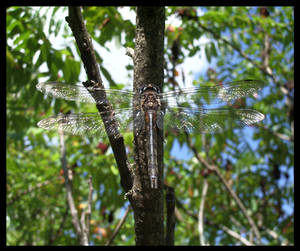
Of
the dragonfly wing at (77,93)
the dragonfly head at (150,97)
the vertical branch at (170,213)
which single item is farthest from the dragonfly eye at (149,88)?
the vertical branch at (170,213)

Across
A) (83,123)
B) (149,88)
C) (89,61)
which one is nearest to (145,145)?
(149,88)

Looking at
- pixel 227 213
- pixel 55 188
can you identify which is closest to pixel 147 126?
pixel 55 188

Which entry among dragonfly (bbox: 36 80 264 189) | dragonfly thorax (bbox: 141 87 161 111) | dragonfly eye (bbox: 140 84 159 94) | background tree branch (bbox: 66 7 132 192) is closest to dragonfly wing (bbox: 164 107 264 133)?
dragonfly (bbox: 36 80 264 189)

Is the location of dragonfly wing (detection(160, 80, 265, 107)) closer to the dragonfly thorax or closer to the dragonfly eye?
the dragonfly thorax

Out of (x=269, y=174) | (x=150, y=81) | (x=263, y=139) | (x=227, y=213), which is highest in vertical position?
(x=150, y=81)

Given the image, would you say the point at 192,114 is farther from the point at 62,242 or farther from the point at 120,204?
the point at 62,242

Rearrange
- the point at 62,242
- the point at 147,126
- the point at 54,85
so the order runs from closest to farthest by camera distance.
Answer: the point at 147,126, the point at 54,85, the point at 62,242

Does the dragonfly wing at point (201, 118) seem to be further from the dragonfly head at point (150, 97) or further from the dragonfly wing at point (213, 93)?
the dragonfly head at point (150, 97)
